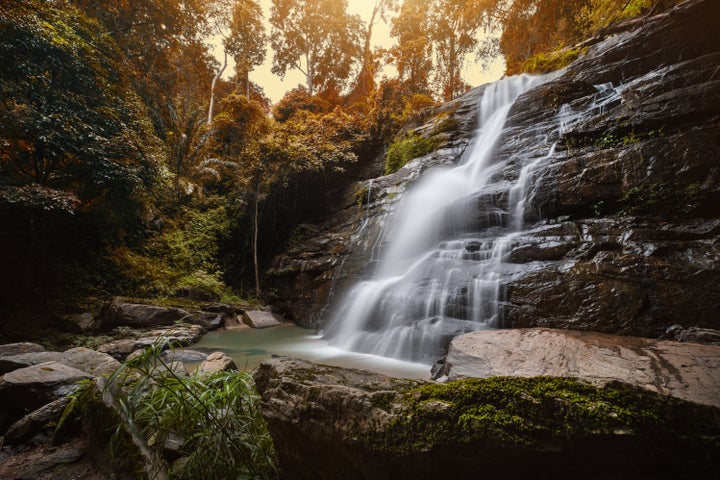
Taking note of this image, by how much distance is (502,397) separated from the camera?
3.83ft

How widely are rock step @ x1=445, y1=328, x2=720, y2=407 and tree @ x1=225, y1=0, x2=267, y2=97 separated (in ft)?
80.2

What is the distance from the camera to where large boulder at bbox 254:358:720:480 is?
0.97 metres

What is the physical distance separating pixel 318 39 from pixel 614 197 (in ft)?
83.8

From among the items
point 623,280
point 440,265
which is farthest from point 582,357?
point 440,265

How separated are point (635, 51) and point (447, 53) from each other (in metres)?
13.8

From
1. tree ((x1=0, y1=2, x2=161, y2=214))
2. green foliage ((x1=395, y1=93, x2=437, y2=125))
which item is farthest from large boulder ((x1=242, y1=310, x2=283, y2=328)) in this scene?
green foliage ((x1=395, y1=93, x2=437, y2=125))

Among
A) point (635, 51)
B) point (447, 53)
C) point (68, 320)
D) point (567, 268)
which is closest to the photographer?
point (567, 268)

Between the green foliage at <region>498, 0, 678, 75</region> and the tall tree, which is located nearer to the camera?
the green foliage at <region>498, 0, 678, 75</region>

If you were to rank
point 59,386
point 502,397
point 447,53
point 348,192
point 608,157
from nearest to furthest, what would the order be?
point 502,397
point 59,386
point 608,157
point 348,192
point 447,53

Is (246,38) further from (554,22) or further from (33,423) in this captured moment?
(33,423)

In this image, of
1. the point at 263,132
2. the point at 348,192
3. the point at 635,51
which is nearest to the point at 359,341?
the point at 348,192

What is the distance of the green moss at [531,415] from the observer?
99 cm

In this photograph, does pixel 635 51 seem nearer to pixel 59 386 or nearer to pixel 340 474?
pixel 340 474

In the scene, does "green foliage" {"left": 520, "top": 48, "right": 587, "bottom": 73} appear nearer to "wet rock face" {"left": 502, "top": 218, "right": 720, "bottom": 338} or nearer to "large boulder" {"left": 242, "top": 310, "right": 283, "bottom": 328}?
"wet rock face" {"left": 502, "top": 218, "right": 720, "bottom": 338}
